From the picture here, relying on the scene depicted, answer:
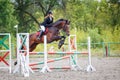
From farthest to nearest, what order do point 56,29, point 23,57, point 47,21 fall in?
point 56,29
point 47,21
point 23,57

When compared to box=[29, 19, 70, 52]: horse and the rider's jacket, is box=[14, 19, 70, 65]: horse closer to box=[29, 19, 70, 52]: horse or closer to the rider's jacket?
box=[29, 19, 70, 52]: horse

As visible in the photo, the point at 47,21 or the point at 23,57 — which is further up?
the point at 47,21

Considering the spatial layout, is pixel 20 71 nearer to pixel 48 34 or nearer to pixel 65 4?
pixel 48 34

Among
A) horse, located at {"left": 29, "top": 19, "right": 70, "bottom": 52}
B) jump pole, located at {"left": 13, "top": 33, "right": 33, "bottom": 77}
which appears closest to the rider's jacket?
horse, located at {"left": 29, "top": 19, "right": 70, "bottom": 52}

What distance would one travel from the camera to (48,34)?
17453 millimetres

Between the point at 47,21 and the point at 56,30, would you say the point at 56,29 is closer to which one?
the point at 56,30

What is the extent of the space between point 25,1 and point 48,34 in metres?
22.7

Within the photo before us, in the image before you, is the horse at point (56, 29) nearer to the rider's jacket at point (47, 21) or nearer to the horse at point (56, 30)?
the horse at point (56, 30)

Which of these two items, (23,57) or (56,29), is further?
(56,29)

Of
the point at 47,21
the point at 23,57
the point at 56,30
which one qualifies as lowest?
the point at 23,57

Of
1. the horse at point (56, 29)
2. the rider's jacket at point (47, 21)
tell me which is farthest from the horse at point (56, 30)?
the rider's jacket at point (47, 21)

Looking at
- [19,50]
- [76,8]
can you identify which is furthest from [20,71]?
[76,8]

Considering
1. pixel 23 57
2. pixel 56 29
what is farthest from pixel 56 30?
pixel 23 57

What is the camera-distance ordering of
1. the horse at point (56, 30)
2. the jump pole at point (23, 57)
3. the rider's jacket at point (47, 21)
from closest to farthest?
the jump pole at point (23, 57), the rider's jacket at point (47, 21), the horse at point (56, 30)
